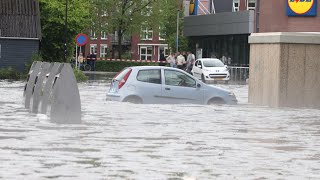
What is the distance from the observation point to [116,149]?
14.4 m

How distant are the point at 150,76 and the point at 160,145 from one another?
12342 mm

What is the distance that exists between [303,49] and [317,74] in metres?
0.90

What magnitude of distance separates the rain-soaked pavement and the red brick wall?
4319 cm

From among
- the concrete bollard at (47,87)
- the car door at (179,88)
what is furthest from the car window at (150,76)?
the concrete bollard at (47,87)

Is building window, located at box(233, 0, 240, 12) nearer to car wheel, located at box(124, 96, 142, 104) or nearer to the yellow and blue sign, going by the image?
the yellow and blue sign

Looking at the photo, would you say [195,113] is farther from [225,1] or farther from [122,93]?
[225,1]

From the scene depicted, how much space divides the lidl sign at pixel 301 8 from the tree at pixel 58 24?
15875 mm

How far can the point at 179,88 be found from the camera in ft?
90.5

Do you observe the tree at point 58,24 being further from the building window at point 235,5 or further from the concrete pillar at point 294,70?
the concrete pillar at point 294,70

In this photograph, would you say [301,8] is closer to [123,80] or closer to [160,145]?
[123,80]

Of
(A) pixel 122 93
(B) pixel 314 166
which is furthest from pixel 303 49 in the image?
(B) pixel 314 166

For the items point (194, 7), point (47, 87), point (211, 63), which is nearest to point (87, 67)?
point (194, 7)

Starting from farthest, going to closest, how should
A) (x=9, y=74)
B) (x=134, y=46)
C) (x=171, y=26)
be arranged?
(x=134, y=46)
(x=171, y=26)
(x=9, y=74)

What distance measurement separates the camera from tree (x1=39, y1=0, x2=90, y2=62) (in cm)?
7288
